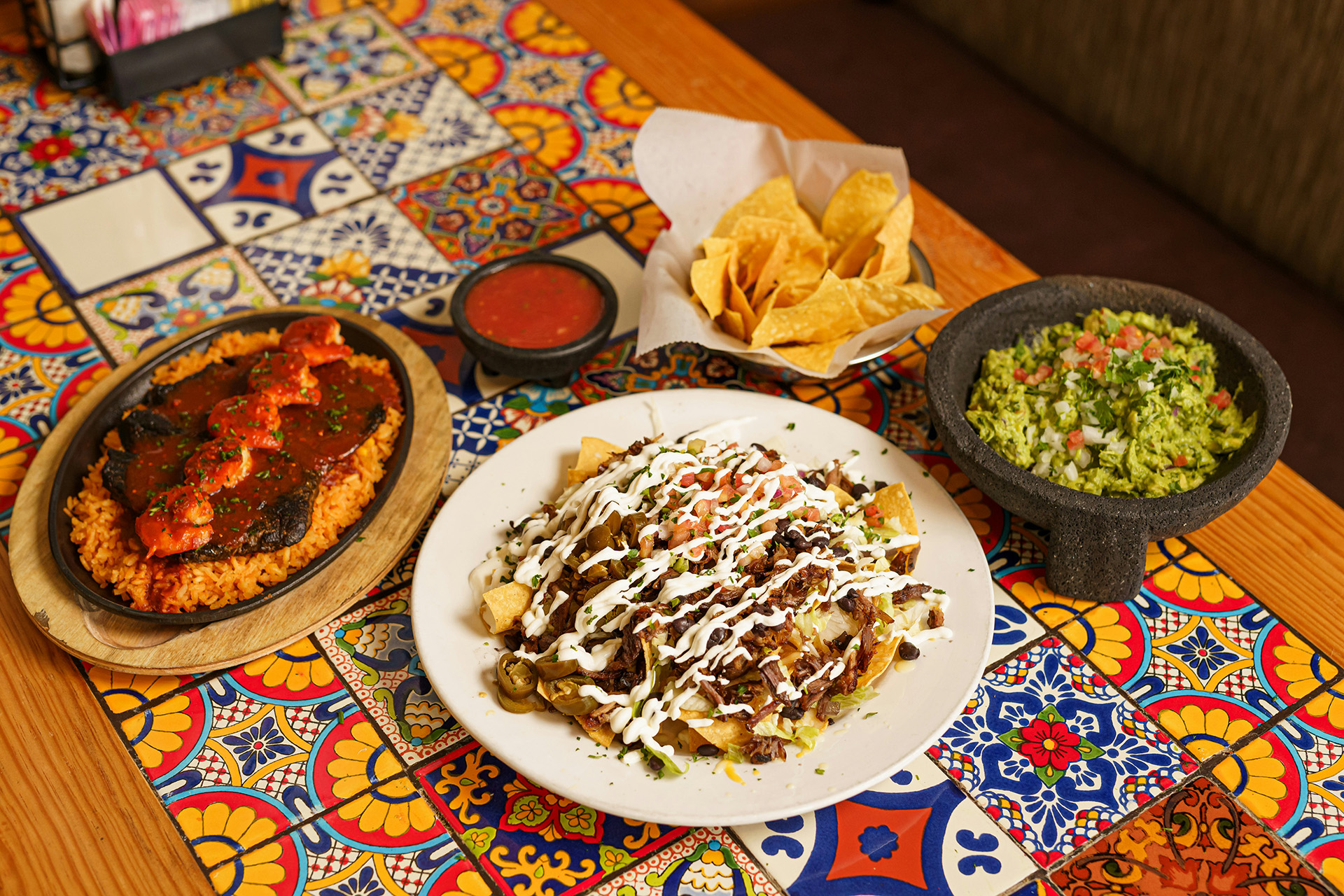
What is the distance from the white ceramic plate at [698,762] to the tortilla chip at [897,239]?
412 mm

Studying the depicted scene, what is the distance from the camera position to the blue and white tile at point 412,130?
3129 millimetres

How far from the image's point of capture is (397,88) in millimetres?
3400

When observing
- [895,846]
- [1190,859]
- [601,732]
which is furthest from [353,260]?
[1190,859]

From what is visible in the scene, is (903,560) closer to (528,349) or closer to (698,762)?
(698,762)

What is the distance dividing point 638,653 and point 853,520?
499 millimetres

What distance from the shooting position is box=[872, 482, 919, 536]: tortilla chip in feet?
6.69

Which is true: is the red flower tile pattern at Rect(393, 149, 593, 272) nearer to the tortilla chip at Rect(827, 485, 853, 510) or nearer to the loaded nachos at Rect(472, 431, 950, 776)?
the loaded nachos at Rect(472, 431, 950, 776)

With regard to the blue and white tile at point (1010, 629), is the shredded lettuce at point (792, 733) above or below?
above

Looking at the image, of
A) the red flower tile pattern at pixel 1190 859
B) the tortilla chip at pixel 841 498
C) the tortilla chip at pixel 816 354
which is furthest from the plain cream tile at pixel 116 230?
the red flower tile pattern at pixel 1190 859

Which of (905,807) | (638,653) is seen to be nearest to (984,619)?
(905,807)

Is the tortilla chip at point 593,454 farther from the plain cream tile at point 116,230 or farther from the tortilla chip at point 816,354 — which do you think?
the plain cream tile at point 116,230

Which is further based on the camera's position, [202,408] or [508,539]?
[202,408]

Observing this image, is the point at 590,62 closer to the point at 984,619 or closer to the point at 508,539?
the point at 508,539

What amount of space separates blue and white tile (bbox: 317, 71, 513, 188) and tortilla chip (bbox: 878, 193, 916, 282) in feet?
4.24
